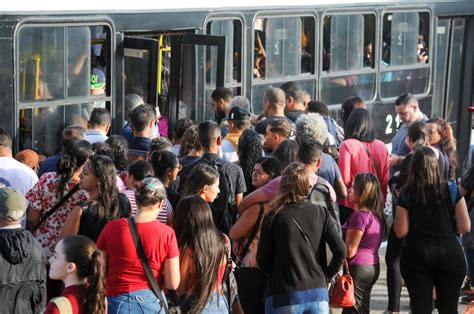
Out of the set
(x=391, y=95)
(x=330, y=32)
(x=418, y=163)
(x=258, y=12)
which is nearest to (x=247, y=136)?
(x=418, y=163)

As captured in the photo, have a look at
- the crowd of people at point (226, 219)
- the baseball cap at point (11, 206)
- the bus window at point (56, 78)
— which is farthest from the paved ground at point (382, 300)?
the baseball cap at point (11, 206)

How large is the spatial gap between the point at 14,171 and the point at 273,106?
8.84 ft

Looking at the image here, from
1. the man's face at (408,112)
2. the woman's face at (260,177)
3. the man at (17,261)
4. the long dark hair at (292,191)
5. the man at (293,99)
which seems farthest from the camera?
the man's face at (408,112)

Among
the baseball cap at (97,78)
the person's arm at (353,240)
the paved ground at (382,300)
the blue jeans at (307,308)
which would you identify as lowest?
the paved ground at (382,300)

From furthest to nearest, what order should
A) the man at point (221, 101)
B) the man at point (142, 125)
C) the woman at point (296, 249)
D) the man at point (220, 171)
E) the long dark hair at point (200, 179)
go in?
1. the man at point (221, 101)
2. the man at point (142, 125)
3. the man at point (220, 171)
4. the long dark hair at point (200, 179)
5. the woman at point (296, 249)

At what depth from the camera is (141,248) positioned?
662 cm

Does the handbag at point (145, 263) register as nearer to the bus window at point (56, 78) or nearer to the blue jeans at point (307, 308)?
the blue jeans at point (307, 308)

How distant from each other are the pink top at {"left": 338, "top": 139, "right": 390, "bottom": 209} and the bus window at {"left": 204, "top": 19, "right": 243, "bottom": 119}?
6.01ft

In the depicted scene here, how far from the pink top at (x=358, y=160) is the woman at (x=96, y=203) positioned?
283cm

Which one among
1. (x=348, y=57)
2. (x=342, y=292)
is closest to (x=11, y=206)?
(x=342, y=292)

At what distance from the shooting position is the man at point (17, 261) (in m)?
6.73

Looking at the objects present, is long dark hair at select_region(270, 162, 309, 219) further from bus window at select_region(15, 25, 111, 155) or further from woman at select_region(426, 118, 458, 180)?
woman at select_region(426, 118, 458, 180)

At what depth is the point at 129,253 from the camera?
6.62 m

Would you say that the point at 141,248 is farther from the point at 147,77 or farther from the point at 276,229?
the point at 147,77
